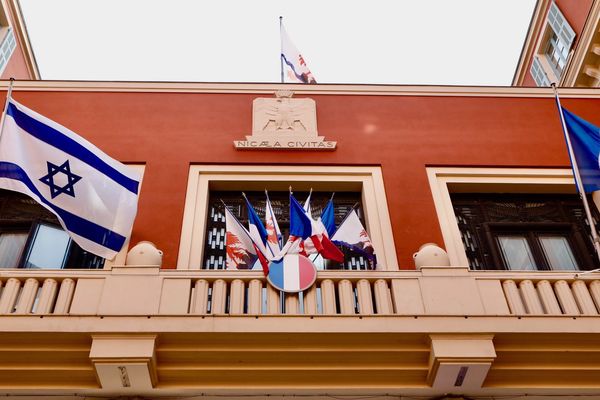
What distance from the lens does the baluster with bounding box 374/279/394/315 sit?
7898 mm

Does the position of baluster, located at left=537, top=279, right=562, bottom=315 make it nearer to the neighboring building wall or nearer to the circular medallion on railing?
the circular medallion on railing

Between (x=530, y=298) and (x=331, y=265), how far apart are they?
9.73 ft

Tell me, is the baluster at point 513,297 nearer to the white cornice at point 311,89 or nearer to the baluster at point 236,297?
the baluster at point 236,297

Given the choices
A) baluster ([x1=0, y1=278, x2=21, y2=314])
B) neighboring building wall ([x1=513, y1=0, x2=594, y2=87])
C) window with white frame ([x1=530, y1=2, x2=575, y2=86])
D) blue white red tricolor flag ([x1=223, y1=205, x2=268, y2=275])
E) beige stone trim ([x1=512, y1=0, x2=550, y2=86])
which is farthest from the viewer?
beige stone trim ([x1=512, y1=0, x2=550, y2=86])

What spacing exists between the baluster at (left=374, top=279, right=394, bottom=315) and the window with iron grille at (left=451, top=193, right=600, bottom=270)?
2405 millimetres

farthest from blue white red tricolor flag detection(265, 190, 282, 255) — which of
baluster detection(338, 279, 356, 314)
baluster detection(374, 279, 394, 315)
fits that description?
baluster detection(374, 279, 394, 315)

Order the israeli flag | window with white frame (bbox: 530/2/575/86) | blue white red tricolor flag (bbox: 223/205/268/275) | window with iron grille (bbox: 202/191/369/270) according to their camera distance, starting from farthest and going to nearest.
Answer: window with white frame (bbox: 530/2/575/86) < window with iron grille (bbox: 202/191/369/270) < blue white red tricolor flag (bbox: 223/205/268/275) < the israeli flag

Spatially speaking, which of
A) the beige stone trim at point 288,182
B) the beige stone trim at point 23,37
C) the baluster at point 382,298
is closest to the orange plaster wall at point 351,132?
the beige stone trim at point 288,182

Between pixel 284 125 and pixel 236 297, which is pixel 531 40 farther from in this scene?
pixel 236 297

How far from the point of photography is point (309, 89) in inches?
490

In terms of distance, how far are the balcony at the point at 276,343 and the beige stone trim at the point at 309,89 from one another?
515 centimetres

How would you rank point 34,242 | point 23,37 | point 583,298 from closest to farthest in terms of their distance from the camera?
point 583,298 → point 34,242 → point 23,37

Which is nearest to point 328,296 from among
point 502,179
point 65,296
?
point 65,296

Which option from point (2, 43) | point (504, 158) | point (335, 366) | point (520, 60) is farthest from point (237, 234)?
point (520, 60)
